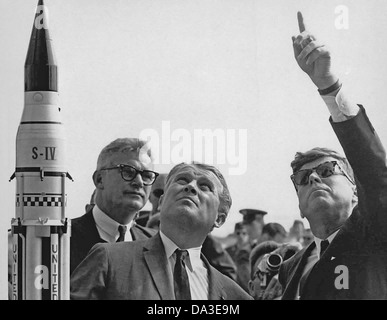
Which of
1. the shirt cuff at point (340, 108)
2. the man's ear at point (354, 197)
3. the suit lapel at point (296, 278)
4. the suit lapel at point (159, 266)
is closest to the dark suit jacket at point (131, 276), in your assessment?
the suit lapel at point (159, 266)

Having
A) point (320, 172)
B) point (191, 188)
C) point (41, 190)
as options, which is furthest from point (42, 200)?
point (320, 172)

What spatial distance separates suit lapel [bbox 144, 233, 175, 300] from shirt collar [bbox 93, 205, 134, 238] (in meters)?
0.26

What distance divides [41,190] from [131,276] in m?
0.90

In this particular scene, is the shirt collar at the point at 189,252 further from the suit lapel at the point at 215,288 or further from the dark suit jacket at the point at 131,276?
the suit lapel at the point at 215,288

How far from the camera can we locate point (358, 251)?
10.6m

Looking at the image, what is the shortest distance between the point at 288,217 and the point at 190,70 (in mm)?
1292

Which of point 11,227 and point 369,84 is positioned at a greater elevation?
point 369,84

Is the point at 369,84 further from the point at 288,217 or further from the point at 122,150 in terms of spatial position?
the point at 122,150

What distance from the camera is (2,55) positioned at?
10.6 meters

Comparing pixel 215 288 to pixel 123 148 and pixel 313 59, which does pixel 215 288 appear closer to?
pixel 123 148

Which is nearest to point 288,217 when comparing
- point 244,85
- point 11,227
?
point 244,85

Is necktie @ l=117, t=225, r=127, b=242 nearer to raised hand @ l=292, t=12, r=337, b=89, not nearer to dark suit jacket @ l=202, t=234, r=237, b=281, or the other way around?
dark suit jacket @ l=202, t=234, r=237, b=281

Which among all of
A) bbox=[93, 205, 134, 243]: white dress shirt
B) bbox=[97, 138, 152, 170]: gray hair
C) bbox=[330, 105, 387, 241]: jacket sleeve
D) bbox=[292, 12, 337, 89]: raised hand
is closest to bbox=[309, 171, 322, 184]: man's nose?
bbox=[330, 105, 387, 241]: jacket sleeve
